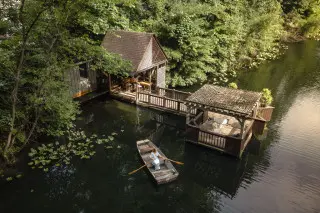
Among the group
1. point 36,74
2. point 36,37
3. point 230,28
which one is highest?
point 230,28

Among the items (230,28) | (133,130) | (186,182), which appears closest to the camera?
(186,182)

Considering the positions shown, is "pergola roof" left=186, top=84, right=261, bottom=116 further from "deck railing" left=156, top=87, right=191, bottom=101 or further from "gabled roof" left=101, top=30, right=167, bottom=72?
"gabled roof" left=101, top=30, right=167, bottom=72

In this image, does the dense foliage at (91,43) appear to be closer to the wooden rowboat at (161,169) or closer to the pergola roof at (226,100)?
the wooden rowboat at (161,169)

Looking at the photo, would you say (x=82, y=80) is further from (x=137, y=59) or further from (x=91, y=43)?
(x=137, y=59)

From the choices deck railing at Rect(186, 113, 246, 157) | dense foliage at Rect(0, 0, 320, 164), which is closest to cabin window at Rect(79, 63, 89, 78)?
dense foliage at Rect(0, 0, 320, 164)

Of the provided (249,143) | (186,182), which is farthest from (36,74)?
(249,143)

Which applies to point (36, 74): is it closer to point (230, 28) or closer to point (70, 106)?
point (70, 106)
